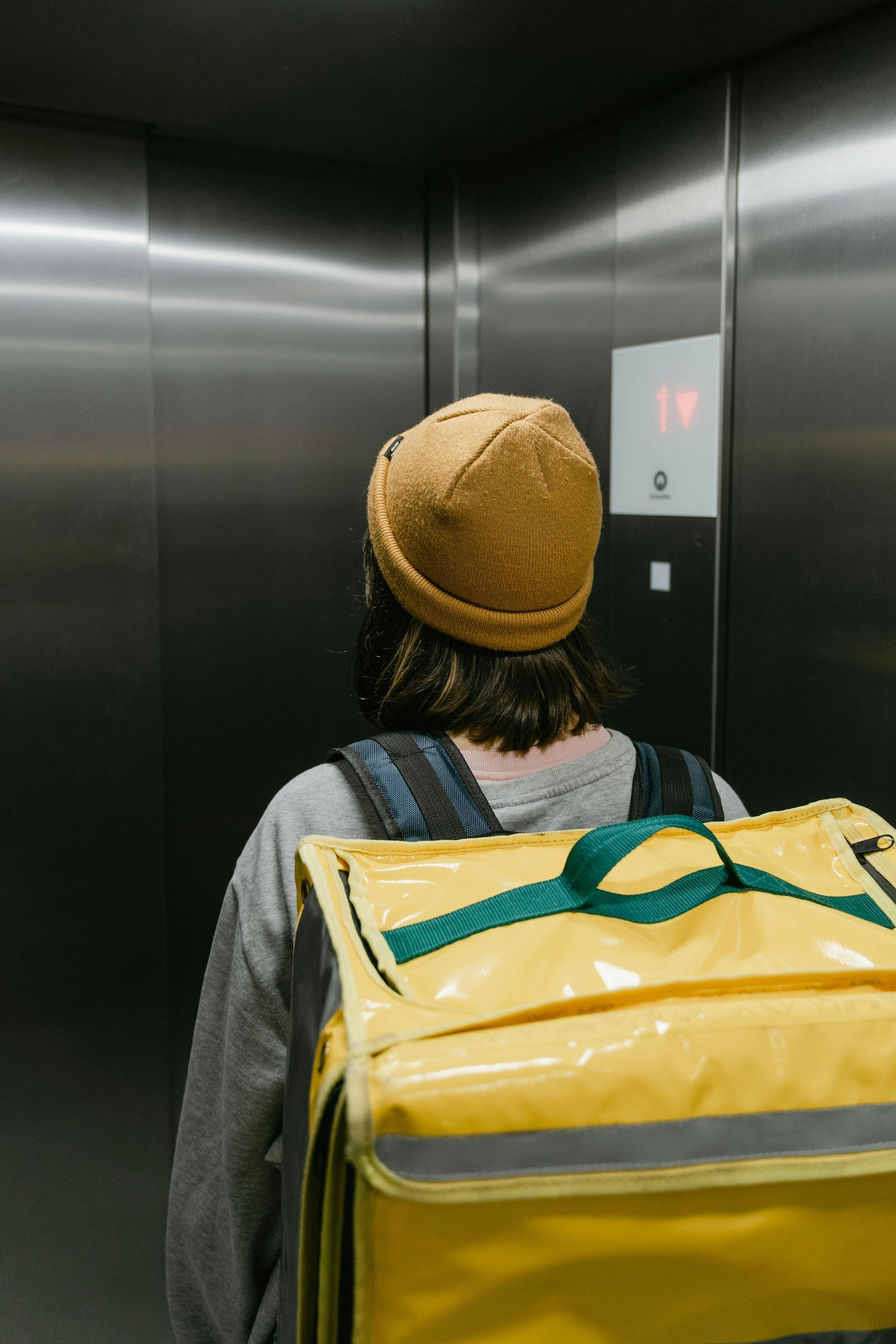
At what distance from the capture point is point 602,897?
750mm

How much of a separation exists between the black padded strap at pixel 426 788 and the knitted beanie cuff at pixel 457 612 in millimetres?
125

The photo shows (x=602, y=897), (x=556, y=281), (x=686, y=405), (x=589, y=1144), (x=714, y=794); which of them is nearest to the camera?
(x=589, y=1144)

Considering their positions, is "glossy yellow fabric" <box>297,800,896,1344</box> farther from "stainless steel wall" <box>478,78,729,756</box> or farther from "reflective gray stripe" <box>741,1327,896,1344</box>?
"stainless steel wall" <box>478,78,729,756</box>

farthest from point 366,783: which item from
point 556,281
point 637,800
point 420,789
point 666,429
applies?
point 556,281

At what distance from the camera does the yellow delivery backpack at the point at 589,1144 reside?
1.84 ft

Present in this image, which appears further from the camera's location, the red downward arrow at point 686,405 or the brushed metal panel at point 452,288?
the brushed metal panel at point 452,288

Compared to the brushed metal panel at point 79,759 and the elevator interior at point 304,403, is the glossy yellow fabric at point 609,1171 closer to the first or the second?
Answer: the elevator interior at point 304,403

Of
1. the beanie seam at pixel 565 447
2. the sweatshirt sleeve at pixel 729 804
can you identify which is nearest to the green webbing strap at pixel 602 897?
the sweatshirt sleeve at pixel 729 804

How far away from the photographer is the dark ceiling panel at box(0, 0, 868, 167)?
147 cm

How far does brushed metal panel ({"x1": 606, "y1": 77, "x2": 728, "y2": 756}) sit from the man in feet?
2.78

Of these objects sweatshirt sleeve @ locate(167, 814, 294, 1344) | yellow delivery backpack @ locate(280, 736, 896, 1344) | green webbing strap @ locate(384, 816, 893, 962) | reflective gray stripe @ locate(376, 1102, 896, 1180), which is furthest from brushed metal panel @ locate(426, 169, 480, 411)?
reflective gray stripe @ locate(376, 1102, 896, 1180)

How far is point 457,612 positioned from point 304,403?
52.0 inches

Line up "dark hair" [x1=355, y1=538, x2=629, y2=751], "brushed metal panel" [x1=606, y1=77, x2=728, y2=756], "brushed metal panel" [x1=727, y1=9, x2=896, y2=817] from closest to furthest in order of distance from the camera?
"dark hair" [x1=355, y1=538, x2=629, y2=751] → "brushed metal panel" [x1=727, y1=9, x2=896, y2=817] → "brushed metal panel" [x1=606, y1=77, x2=728, y2=756]

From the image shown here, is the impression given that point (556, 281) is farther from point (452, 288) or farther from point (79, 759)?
point (79, 759)
